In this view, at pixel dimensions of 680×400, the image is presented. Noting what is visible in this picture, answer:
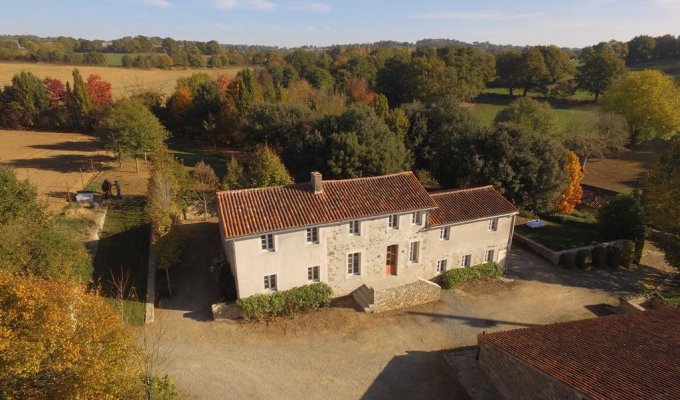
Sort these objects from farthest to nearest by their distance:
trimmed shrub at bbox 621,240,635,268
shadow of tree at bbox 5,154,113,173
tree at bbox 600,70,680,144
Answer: tree at bbox 600,70,680,144 < shadow of tree at bbox 5,154,113,173 < trimmed shrub at bbox 621,240,635,268

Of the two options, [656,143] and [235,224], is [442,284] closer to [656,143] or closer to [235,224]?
[235,224]

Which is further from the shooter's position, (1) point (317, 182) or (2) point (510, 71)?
(2) point (510, 71)

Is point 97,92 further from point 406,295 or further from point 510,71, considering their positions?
point 510,71

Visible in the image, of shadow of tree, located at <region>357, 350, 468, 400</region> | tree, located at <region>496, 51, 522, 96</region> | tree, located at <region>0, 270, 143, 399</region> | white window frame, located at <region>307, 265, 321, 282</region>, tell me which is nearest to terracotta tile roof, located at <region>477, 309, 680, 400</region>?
shadow of tree, located at <region>357, 350, 468, 400</region>

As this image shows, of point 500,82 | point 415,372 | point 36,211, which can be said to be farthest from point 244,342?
point 500,82

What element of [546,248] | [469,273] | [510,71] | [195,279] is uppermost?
[510,71]

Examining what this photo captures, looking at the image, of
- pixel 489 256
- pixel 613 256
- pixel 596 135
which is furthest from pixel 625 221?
pixel 596 135

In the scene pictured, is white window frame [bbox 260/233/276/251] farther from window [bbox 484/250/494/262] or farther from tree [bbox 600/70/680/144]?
tree [bbox 600/70/680/144]
